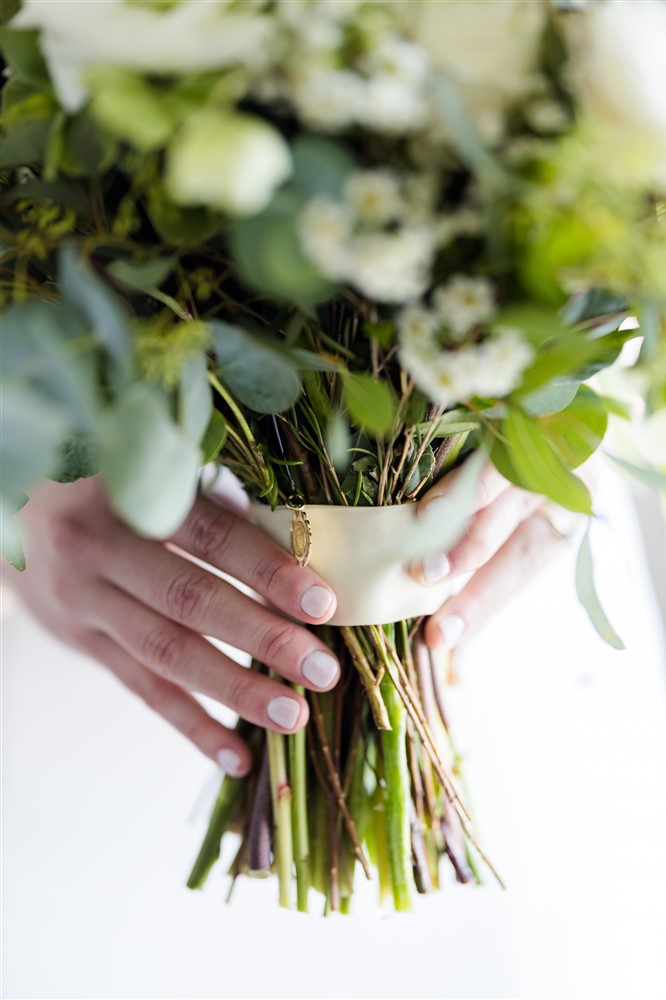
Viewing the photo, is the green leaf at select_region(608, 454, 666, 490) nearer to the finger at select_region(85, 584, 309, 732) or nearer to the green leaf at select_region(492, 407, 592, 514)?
the green leaf at select_region(492, 407, 592, 514)

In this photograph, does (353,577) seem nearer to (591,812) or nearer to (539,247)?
(539,247)

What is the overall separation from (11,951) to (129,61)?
0.67 metres

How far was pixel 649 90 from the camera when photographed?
0.79 ft

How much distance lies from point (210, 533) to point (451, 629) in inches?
6.2

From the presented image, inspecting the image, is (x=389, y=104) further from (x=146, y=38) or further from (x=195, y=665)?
(x=195, y=665)

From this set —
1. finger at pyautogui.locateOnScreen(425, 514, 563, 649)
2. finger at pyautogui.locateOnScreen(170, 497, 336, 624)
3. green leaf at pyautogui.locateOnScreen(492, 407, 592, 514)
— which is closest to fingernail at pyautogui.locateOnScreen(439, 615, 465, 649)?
finger at pyautogui.locateOnScreen(425, 514, 563, 649)

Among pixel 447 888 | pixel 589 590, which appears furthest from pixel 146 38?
pixel 447 888

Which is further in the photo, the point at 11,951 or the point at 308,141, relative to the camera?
the point at 11,951

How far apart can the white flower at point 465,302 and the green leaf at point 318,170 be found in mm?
43

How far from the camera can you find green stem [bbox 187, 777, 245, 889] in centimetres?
54

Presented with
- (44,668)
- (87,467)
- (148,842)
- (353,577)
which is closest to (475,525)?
(353,577)

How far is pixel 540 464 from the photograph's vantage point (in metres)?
0.32

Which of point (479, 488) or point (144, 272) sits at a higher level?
point (144, 272)

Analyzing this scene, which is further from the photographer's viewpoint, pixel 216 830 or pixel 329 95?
pixel 216 830
